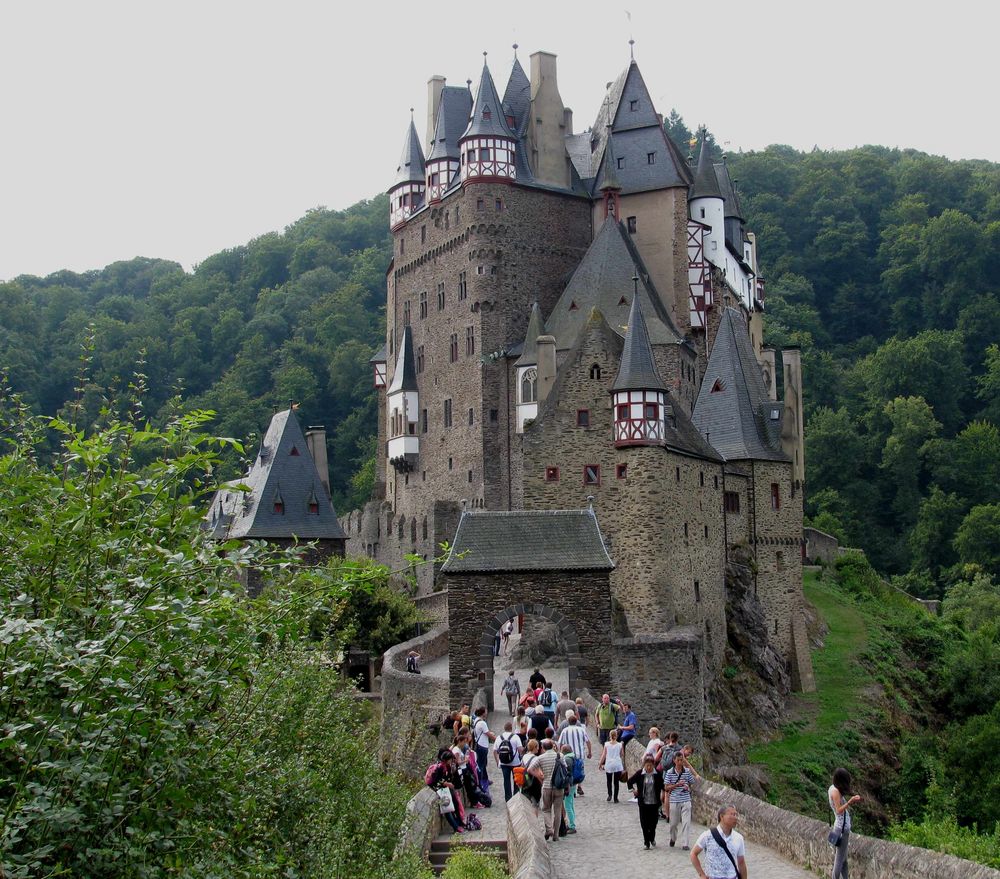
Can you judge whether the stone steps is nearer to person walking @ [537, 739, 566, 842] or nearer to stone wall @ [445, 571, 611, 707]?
person walking @ [537, 739, 566, 842]

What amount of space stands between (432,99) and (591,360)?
25.8m

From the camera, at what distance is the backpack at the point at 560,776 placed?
18.0 meters

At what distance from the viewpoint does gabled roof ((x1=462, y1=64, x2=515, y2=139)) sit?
58.1m

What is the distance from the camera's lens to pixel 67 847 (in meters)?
10.3

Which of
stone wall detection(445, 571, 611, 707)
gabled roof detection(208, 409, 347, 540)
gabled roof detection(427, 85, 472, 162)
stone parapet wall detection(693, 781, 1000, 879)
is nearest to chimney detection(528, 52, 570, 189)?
gabled roof detection(427, 85, 472, 162)

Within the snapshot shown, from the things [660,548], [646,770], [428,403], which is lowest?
[646,770]

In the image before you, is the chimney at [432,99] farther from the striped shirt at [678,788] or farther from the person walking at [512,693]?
the striped shirt at [678,788]

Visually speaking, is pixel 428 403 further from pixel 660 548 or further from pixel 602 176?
pixel 660 548

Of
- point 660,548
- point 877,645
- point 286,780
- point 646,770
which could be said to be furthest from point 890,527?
point 286,780

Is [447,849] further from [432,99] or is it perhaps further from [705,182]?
[432,99]

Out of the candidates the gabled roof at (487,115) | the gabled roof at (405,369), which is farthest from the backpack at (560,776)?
the gabled roof at (405,369)

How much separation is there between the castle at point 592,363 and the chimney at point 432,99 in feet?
0.32

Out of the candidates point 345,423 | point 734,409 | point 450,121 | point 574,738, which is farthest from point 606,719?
point 345,423

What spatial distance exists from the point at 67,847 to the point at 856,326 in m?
96.0
